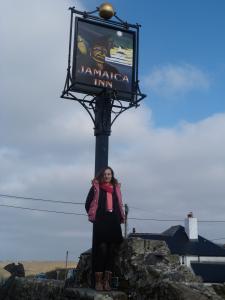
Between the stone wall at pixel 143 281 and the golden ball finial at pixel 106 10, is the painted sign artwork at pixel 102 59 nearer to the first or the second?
the golden ball finial at pixel 106 10

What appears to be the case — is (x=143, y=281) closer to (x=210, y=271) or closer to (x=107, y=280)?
(x=107, y=280)

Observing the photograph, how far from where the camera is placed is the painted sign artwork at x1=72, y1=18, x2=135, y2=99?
362 inches

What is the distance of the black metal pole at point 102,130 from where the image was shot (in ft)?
26.4

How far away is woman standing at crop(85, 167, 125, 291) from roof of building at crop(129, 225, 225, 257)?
22.9 meters

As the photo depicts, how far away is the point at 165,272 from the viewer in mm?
5086

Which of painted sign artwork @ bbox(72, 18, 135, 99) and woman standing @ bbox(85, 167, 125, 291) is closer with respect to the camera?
woman standing @ bbox(85, 167, 125, 291)

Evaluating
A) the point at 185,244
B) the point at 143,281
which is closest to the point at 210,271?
the point at 185,244

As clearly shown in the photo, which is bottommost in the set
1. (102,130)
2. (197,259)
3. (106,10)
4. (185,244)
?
(197,259)

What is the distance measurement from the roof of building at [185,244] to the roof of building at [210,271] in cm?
144

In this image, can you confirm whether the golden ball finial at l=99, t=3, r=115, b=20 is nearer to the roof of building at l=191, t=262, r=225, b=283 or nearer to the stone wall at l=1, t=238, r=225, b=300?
the stone wall at l=1, t=238, r=225, b=300

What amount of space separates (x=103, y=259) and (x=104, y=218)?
51 cm

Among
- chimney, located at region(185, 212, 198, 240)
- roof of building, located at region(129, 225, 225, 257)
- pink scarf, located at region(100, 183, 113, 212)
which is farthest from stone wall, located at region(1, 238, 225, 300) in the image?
chimney, located at region(185, 212, 198, 240)

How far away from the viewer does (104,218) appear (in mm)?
5914

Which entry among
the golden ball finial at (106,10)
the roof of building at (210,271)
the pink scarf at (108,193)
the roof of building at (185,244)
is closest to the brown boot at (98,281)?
the pink scarf at (108,193)
